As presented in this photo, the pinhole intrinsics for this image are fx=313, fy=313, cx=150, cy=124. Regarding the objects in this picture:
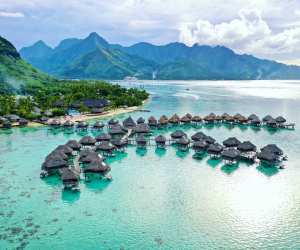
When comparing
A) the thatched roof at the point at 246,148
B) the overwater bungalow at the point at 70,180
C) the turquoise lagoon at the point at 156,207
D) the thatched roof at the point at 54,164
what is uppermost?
the thatched roof at the point at 246,148

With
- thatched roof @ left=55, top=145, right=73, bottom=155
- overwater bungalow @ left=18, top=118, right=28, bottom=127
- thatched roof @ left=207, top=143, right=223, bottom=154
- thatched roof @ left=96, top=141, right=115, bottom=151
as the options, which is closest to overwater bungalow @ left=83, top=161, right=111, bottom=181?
thatched roof @ left=55, top=145, right=73, bottom=155

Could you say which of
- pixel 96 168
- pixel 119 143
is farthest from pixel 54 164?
pixel 119 143

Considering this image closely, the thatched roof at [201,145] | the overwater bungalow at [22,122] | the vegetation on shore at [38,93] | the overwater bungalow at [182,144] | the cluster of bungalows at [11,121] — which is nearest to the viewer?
the thatched roof at [201,145]

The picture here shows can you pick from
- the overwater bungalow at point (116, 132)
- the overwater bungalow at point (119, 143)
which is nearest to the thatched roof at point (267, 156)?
the overwater bungalow at point (119, 143)

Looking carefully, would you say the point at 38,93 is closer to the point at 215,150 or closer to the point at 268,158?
the point at 215,150

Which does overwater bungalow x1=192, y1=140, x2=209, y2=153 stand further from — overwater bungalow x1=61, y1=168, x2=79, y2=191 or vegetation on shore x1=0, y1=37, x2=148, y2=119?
vegetation on shore x1=0, y1=37, x2=148, y2=119

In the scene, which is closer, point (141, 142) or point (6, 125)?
point (141, 142)

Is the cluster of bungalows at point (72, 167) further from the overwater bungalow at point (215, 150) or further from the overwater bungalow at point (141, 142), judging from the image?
the overwater bungalow at point (215, 150)
